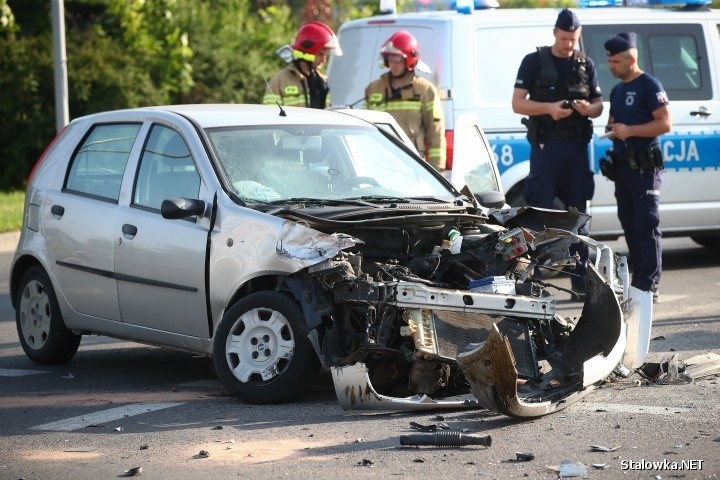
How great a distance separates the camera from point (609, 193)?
38.8 feet

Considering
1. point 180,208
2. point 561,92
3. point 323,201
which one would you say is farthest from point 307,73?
point 180,208

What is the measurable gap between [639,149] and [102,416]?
16.5ft

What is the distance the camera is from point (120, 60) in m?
20.6

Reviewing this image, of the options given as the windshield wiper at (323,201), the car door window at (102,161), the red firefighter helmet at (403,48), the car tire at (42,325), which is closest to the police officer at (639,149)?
the red firefighter helmet at (403,48)

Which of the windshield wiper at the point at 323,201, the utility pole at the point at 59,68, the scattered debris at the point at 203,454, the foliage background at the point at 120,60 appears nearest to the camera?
the scattered debris at the point at 203,454

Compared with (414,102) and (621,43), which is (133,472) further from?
(621,43)

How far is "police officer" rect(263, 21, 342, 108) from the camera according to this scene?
11234mm

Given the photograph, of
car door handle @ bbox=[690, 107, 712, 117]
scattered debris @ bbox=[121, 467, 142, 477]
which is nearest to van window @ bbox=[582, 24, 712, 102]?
car door handle @ bbox=[690, 107, 712, 117]

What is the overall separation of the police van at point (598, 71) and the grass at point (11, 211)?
4928mm

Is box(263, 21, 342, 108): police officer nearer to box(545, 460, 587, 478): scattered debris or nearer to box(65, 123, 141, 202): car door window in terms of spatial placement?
box(65, 123, 141, 202): car door window

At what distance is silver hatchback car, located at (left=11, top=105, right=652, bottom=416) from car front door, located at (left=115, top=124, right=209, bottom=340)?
0.5 inches

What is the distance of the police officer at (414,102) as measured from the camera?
1069cm

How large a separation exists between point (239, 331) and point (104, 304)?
1285 millimetres

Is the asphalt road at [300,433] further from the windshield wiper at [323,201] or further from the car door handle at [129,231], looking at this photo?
the windshield wiper at [323,201]
